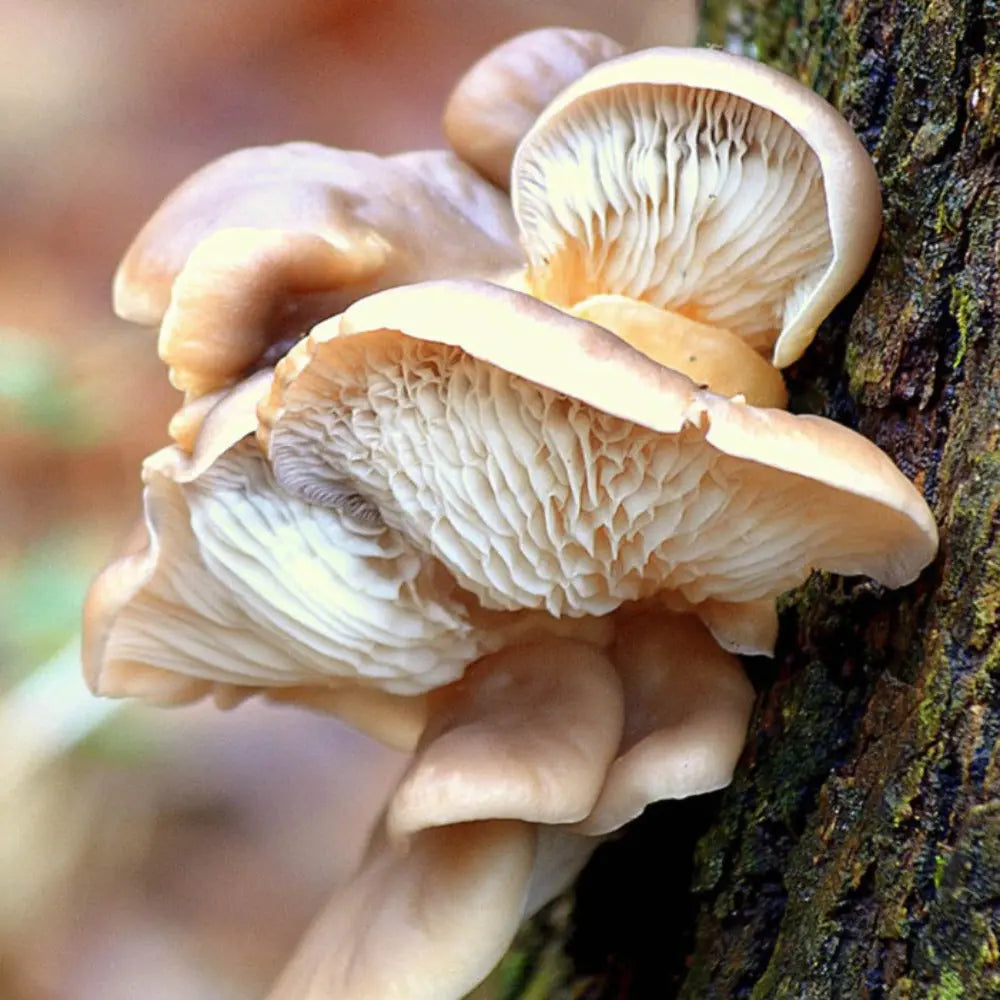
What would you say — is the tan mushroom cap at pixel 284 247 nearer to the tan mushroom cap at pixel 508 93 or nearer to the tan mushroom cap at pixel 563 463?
the tan mushroom cap at pixel 508 93

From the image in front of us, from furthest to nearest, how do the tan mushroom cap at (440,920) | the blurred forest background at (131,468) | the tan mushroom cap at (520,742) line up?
the blurred forest background at (131,468)
the tan mushroom cap at (440,920)
the tan mushroom cap at (520,742)

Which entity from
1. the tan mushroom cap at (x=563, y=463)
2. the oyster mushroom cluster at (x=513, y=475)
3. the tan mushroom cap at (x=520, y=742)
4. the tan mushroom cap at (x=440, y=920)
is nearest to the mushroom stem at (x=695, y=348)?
the oyster mushroom cluster at (x=513, y=475)

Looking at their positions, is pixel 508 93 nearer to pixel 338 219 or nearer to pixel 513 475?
pixel 338 219

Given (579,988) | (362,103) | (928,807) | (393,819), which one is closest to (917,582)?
(928,807)

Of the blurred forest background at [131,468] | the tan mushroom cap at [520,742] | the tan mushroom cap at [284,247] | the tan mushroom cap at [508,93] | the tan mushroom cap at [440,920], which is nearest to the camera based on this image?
the tan mushroom cap at [520,742]

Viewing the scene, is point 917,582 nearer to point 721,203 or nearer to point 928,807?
point 928,807

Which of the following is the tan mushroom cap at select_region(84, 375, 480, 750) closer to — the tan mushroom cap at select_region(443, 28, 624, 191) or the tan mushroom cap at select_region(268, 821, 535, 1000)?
the tan mushroom cap at select_region(268, 821, 535, 1000)
